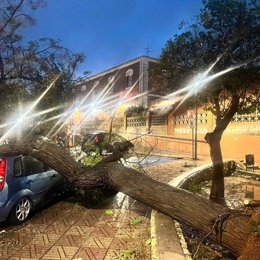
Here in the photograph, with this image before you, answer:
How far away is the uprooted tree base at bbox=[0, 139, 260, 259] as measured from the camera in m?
4.05

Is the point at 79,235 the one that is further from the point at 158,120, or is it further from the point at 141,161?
the point at 158,120

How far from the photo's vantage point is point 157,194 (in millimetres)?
5031

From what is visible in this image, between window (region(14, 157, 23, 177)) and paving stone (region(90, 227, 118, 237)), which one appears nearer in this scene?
paving stone (region(90, 227, 118, 237))

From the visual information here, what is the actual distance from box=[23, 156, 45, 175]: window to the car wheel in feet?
1.88

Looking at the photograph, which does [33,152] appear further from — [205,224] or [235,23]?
[235,23]

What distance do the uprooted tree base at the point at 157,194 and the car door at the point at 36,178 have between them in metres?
0.25

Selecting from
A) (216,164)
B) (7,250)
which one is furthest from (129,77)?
Answer: (7,250)

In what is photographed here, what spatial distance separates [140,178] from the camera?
5.46 meters

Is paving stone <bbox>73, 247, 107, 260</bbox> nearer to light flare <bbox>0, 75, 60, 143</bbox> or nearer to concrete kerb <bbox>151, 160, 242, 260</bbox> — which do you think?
concrete kerb <bbox>151, 160, 242, 260</bbox>

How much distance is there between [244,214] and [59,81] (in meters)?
9.79

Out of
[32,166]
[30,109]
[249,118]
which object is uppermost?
[30,109]

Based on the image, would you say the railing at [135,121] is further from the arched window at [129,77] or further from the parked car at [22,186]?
the parked car at [22,186]

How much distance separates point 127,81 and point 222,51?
27.5 meters

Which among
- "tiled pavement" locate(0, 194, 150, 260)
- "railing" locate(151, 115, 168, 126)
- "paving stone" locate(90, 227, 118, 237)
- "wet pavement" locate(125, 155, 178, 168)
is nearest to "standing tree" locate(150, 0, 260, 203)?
"wet pavement" locate(125, 155, 178, 168)
